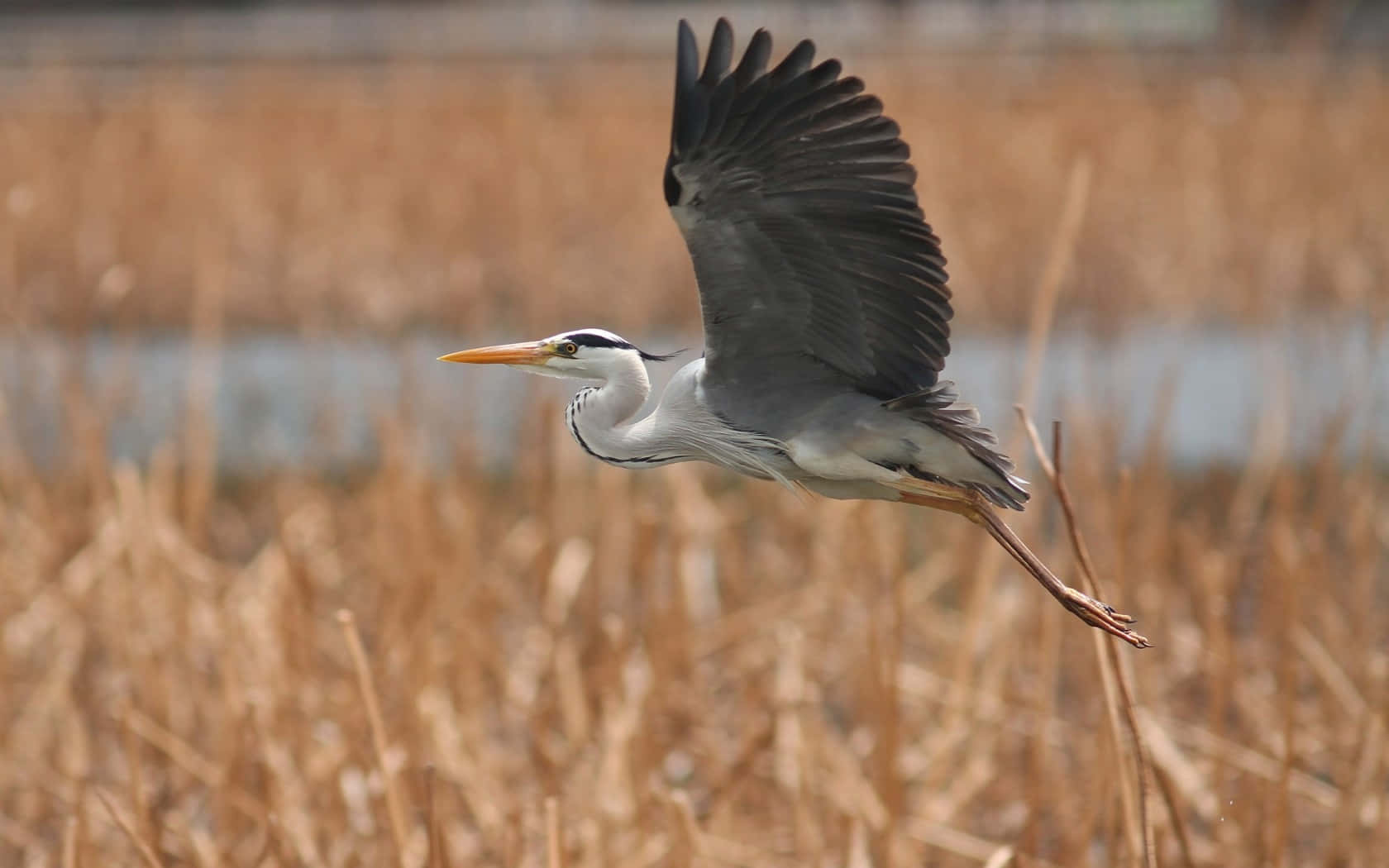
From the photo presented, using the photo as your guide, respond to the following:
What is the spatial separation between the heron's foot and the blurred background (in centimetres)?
→ 71

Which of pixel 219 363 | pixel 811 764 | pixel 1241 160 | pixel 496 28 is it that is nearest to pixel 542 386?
pixel 811 764

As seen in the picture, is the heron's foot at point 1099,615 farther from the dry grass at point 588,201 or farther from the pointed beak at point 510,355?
the dry grass at point 588,201

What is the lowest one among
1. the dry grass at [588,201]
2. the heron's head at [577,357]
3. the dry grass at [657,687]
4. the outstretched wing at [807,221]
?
the dry grass at [657,687]

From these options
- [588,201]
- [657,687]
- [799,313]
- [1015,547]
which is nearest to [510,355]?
[799,313]

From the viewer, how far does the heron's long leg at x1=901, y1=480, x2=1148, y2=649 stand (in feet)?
3.00

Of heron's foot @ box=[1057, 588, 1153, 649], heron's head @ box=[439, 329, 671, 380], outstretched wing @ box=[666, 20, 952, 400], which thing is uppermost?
outstretched wing @ box=[666, 20, 952, 400]

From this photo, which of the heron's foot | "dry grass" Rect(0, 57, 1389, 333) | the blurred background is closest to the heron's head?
the heron's foot

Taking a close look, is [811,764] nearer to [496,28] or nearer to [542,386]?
[542,386]

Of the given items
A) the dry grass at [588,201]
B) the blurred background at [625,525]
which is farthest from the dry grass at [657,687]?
the dry grass at [588,201]

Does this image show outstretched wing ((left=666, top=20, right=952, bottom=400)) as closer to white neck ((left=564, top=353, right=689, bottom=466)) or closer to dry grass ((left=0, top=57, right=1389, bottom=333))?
white neck ((left=564, top=353, right=689, bottom=466))

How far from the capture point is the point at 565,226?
22.6 feet

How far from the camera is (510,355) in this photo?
96cm

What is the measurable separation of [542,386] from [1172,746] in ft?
5.11

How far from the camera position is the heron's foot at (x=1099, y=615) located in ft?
3.04
